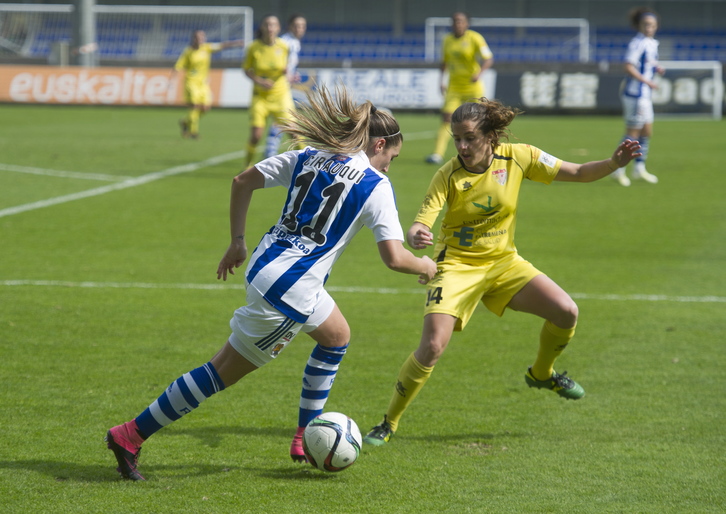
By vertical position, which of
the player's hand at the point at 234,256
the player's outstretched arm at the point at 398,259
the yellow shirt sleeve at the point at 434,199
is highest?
the yellow shirt sleeve at the point at 434,199

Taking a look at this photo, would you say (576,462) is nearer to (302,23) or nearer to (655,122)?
(302,23)

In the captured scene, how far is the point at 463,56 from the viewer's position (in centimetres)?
1583

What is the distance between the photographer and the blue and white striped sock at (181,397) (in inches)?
158

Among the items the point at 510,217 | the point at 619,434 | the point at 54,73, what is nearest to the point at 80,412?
the point at 510,217

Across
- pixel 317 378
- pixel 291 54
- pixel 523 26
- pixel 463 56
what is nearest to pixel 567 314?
pixel 317 378

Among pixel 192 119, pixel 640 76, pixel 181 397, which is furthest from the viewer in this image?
pixel 192 119

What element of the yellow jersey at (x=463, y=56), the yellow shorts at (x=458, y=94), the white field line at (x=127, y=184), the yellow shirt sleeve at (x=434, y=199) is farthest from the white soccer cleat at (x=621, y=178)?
the yellow shirt sleeve at (x=434, y=199)

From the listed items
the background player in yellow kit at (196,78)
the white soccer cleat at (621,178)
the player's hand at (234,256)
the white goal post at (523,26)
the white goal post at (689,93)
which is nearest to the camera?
the player's hand at (234,256)

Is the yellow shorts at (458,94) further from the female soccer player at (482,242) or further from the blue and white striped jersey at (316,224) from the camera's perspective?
the blue and white striped jersey at (316,224)

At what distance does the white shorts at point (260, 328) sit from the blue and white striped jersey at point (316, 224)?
4cm

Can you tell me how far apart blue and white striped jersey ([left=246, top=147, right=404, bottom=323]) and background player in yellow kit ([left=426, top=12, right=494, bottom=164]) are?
1189 cm

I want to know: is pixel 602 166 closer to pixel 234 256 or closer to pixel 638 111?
pixel 234 256

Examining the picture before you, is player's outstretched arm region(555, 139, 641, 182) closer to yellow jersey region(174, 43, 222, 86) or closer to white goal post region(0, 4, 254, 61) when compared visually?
yellow jersey region(174, 43, 222, 86)

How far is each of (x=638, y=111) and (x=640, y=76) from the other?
0.58 metres
